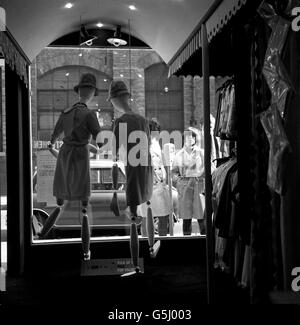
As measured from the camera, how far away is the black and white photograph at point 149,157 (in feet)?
7.18

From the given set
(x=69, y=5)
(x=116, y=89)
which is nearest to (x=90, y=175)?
(x=116, y=89)

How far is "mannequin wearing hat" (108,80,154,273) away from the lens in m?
3.49

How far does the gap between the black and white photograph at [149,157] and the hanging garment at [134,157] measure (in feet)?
0.04

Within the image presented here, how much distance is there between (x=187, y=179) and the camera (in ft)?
13.9

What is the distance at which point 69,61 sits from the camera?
385 cm

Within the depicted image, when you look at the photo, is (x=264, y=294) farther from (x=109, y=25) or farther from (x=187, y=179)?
(x=109, y=25)

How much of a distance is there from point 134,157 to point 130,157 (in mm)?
37

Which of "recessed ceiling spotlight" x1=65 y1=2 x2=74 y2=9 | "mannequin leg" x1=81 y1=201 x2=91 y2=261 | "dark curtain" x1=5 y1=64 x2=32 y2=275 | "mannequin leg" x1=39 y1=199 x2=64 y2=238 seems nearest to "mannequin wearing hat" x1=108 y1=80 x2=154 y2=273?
"mannequin leg" x1=81 y1=201 x2=91 y2=261

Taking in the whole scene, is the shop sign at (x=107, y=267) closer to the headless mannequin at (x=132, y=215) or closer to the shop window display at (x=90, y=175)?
the headless mannequin at (x=132, y=215)

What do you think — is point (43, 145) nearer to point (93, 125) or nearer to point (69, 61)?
point (93, 125)

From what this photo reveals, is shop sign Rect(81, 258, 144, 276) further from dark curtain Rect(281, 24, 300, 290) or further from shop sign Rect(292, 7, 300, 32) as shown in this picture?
shop sign Rect(292, 7, 300, 32)

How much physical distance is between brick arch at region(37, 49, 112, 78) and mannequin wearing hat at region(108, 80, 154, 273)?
11.4 inches

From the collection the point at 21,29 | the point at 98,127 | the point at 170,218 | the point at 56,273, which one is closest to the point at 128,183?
the point at 98,127

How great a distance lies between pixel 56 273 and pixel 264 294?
2407 millimetres
